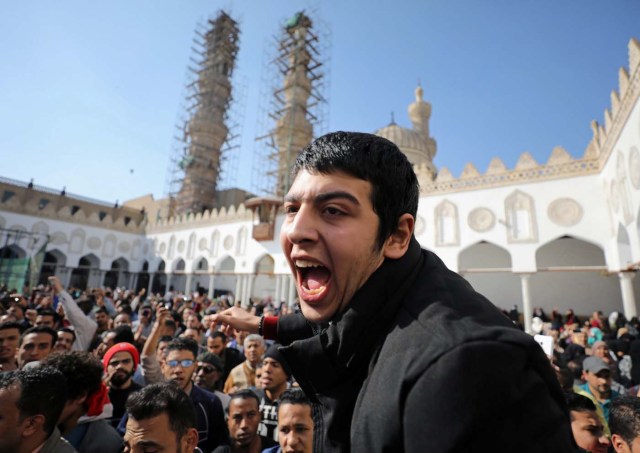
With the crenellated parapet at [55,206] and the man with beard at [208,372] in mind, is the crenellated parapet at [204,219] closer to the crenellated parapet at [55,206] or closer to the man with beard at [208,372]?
the crenellated parapet at [55,206]

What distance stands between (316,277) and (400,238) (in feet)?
0.83

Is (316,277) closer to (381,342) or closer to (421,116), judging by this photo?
(381,342)

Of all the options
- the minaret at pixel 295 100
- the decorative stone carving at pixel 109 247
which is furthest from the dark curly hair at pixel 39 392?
the decorative stone carving at pixel 109 247

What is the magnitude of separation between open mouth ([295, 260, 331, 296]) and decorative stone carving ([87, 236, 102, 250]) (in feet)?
91.5

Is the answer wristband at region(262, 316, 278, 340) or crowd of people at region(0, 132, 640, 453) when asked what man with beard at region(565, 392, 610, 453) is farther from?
wristband at region(262, 316, 278, 340)

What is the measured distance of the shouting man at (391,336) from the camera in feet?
1.90

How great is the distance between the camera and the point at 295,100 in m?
24.2

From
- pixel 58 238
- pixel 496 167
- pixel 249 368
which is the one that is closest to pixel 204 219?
pixel 58 238

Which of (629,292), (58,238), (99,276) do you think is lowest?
(629,292)

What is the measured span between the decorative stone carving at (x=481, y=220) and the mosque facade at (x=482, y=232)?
0.12ft

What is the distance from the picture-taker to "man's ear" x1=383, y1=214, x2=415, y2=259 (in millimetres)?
924

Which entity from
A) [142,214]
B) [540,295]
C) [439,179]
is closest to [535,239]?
[439,179]

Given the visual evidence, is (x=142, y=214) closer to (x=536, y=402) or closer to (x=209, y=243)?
(x=209, y=243)

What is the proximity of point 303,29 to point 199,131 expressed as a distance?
11.4m
